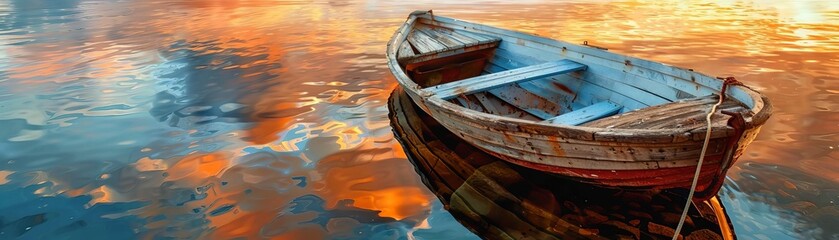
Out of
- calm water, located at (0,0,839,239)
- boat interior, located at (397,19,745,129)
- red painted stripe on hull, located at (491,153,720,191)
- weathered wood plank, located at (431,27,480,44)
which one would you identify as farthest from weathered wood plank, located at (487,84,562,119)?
red painted stripe on hull, located at (491,153,720,191)

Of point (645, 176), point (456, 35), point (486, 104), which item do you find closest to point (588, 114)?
point (645, 176)

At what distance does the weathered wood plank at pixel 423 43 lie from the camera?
336 inches

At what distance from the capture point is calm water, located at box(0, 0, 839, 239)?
15.3 feet

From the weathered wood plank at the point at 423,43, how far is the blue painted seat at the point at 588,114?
3.51 metres

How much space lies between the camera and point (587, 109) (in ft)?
17.3

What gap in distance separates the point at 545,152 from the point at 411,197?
1.63 meters

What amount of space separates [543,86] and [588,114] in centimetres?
153

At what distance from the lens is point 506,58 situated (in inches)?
311

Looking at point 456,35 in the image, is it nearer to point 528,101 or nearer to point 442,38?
point 442,38

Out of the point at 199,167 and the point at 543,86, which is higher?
the point at 543,86

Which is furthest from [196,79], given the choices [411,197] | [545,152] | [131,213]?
[545,152]

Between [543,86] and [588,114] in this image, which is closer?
[588,114]

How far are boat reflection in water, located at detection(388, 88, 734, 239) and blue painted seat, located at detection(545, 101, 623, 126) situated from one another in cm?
60

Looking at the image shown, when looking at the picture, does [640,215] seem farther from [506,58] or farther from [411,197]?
[506,58]
